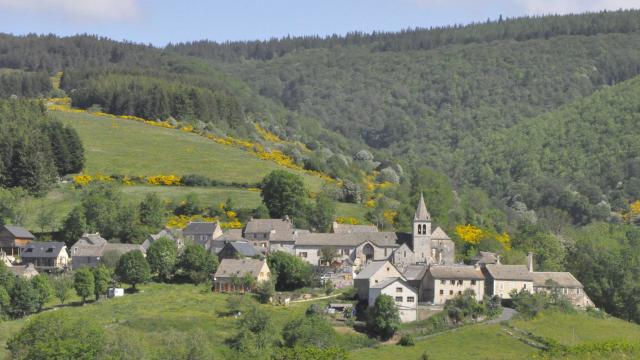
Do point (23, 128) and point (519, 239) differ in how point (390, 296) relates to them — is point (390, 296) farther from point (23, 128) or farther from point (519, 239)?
point (23, 128)

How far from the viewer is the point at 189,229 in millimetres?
133375

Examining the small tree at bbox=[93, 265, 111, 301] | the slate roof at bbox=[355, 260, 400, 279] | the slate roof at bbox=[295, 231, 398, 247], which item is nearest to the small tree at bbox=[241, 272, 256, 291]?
the slate roof at bbox=[355, 260, 400, 279]

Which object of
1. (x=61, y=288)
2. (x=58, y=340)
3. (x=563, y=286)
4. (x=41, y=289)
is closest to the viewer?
(x=58, y=340)

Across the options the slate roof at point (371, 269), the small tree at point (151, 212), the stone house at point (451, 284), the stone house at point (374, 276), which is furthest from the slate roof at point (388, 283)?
the small tree at point (151, 212)

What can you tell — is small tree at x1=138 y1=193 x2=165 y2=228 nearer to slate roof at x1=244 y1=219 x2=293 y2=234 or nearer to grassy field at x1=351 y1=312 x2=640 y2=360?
slate roof at x1=244 y1=219 x2=293 y2=234

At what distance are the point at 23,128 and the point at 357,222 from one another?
4798cm

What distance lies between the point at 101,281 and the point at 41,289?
563 centimetres

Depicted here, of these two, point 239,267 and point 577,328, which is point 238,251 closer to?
point 239,267

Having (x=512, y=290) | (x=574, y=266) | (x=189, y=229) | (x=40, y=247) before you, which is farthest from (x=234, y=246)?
(x=574, y=266)

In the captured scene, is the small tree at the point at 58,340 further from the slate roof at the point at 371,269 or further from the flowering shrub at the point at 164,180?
the flowering shrub at the point at 164,180

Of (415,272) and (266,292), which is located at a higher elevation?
(415,272)

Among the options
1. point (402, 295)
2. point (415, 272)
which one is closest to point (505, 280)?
point (415, 272)

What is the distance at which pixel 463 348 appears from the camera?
331 ft

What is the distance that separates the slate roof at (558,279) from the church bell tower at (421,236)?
11782mm
